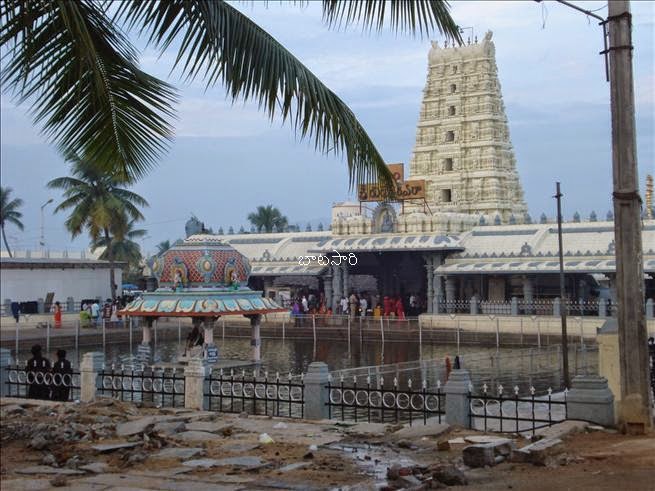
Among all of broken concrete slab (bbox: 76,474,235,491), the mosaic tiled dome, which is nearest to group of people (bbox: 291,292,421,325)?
the mosaic tiled dome

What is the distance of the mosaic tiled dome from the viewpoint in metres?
25.9

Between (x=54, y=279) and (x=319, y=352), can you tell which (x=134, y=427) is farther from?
(x=54, y=279)

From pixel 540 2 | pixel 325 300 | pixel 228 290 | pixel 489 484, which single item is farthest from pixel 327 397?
pixel 325 300

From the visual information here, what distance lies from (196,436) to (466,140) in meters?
43.3

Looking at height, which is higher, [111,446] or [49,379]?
[49,379]

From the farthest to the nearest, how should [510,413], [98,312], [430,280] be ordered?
[430,280], [98,312], [510,413]

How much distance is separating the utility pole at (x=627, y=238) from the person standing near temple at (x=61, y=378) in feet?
34.8

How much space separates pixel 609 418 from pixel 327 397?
4927 millimetres

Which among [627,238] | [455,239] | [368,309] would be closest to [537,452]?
[627,238]

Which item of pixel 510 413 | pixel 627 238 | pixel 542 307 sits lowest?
pixel 510 413

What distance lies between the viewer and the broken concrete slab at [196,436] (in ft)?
43.7

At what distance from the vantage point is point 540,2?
11.0 m

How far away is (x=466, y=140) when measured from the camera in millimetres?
54688

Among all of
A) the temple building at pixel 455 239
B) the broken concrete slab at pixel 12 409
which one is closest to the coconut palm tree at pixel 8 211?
the temple building at pixel 455 239
